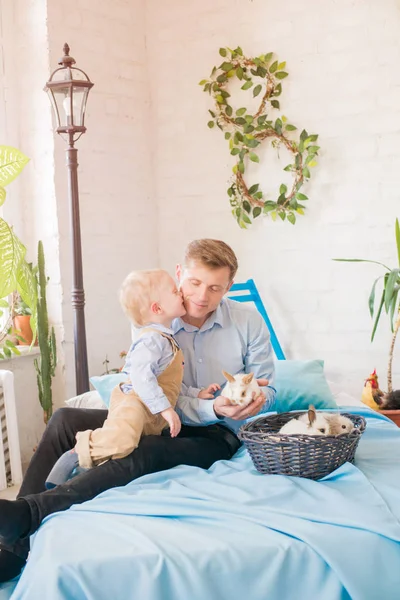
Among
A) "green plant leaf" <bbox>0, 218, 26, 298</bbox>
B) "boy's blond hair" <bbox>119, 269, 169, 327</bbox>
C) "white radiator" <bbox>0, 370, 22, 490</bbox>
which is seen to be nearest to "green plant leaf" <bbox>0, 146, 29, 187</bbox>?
"green plant leaf" <bbox>0, 218, 26, 298</bbox>

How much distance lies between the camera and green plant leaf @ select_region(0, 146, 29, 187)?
301 centimetres

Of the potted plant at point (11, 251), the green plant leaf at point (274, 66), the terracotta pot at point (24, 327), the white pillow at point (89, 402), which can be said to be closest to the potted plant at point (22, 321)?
the terracotta pot at point (24, 327)

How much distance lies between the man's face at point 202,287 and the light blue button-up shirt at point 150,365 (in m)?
0.12

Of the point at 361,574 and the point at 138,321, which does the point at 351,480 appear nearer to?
the point at 361,574

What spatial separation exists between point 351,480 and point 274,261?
198 centimetres

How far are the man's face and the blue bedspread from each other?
1.98 ft

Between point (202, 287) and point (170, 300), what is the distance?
0.35 feet

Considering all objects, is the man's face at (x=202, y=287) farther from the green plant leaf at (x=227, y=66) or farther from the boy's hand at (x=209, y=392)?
the green plant leaf at (x=227, y=66)

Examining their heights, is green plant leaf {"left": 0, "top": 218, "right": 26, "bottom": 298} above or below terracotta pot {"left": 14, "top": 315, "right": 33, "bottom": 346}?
above

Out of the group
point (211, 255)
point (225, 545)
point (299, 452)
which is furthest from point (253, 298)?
point (225, 545)

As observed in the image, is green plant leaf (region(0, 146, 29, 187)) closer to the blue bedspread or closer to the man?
the man

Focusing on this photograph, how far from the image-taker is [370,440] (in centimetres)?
239

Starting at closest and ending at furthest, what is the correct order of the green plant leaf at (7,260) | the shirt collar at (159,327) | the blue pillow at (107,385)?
the shirt collar at (159,327), the blue pillow at (107,385), the green plant leaf at (7,260)

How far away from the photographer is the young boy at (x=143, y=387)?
2.11m
